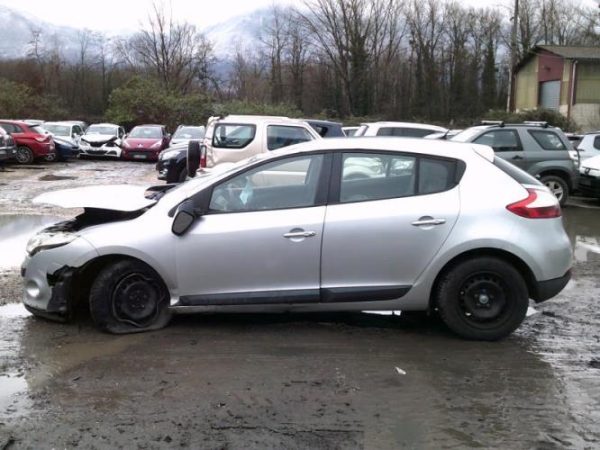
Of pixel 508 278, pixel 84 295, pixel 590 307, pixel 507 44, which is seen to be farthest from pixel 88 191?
pixel 507 44

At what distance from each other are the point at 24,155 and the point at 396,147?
2035 cm

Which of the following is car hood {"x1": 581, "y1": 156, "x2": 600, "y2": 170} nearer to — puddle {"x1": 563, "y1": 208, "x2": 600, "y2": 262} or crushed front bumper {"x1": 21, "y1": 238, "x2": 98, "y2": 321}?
puddle {"x1": 563, "y1": 208, "x2": 600, "y2": 262}

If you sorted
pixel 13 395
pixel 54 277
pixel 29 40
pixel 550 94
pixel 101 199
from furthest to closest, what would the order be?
pixel 29 40, pixel 550 94, pixel 101 199, pixel 54 277, pixel 13 395

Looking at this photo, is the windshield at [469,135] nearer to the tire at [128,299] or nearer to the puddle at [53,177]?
the tire at [128,299]

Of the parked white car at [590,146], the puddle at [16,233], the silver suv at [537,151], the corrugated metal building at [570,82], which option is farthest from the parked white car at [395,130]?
the corrugated metal building at [570,82]

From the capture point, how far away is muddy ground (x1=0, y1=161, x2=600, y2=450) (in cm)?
369

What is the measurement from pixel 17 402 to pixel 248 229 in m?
1.98

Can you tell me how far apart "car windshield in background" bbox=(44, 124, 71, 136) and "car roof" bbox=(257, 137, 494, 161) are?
23932 millimetres

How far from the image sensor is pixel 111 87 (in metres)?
48.8

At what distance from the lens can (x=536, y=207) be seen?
510 cm

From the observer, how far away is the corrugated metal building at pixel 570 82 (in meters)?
38.8

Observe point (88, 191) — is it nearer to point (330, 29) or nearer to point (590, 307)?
point (590, 307)

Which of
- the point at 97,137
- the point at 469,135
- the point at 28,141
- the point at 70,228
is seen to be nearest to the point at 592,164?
the point at 469,135

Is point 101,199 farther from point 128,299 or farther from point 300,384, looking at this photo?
point 300,384
